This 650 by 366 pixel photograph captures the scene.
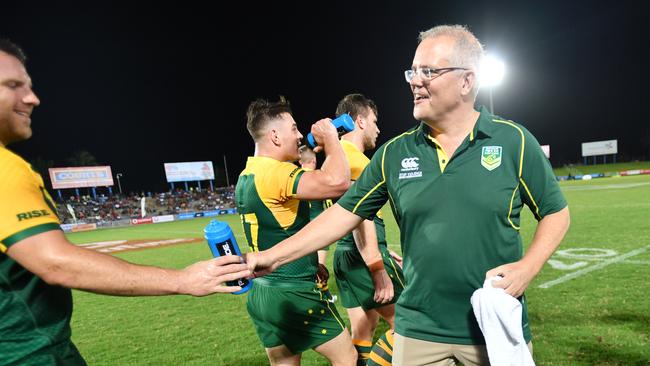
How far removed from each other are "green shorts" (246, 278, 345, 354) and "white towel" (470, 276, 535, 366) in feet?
4.93

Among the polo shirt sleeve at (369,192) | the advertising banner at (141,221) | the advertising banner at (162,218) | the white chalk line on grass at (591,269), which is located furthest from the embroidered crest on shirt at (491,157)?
the advertising banner at (141,221)

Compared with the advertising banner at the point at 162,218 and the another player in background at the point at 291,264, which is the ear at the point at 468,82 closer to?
the another player in background at the point at 291,264

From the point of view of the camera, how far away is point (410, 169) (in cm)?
238

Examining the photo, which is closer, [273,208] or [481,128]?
[481,128]

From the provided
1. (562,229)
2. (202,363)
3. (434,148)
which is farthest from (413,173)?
(202,363)

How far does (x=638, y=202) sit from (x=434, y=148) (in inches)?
746

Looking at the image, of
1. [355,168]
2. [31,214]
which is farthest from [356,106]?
[31,214]

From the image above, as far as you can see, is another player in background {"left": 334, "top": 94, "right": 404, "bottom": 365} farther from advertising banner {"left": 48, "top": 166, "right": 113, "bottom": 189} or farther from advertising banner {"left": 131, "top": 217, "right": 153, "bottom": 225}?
advertising banner {"left": 48, "top": 166, "right": 113, "bottom": 189}

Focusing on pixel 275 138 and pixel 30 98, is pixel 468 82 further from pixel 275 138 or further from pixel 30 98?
pixel 30 98

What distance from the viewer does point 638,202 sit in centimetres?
1695

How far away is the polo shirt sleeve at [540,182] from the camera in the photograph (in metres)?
2.17

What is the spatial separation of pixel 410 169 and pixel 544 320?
14.5 ft

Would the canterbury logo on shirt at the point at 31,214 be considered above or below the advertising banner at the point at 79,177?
above

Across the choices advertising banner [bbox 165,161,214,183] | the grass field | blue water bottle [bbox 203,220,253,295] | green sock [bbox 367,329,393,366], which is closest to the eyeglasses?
blue water bottle [bbox 203,220,253,295]
